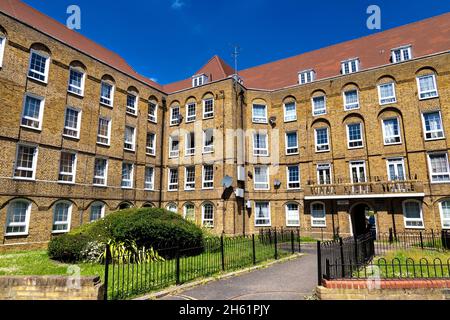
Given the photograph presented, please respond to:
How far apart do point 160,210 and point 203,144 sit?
39.7ft

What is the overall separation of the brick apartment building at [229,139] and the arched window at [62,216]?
7cm

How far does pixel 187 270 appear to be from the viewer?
9953 mm

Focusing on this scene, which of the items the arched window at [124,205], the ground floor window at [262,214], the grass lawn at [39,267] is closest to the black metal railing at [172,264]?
the grass lawn at [39,267]

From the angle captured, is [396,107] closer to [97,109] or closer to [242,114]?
[242,114]

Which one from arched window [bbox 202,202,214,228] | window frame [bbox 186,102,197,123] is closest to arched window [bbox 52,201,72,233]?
arched window [bbox 202,202,214,228]

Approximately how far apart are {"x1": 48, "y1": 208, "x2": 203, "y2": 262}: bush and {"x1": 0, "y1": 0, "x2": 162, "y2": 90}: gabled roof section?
14.0 m

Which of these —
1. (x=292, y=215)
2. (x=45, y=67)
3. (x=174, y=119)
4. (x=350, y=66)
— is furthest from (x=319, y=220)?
(x=45, y=67)

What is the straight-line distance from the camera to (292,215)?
24.8m

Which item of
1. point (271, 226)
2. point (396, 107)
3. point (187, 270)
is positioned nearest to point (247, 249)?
point (187, 270)

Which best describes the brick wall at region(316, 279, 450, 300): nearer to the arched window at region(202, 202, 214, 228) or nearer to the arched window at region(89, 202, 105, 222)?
the arched window at region(202, 202, 214, 228)

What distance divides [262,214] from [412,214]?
438 inches

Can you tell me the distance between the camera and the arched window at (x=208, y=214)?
78.3ft

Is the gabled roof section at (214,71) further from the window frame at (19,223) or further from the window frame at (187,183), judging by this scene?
the window frame at (19,223)

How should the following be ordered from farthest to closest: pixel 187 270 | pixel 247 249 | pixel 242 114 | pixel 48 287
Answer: pixel 242 114, pixel 247 249, pixel 187 270, pixel 48 287
